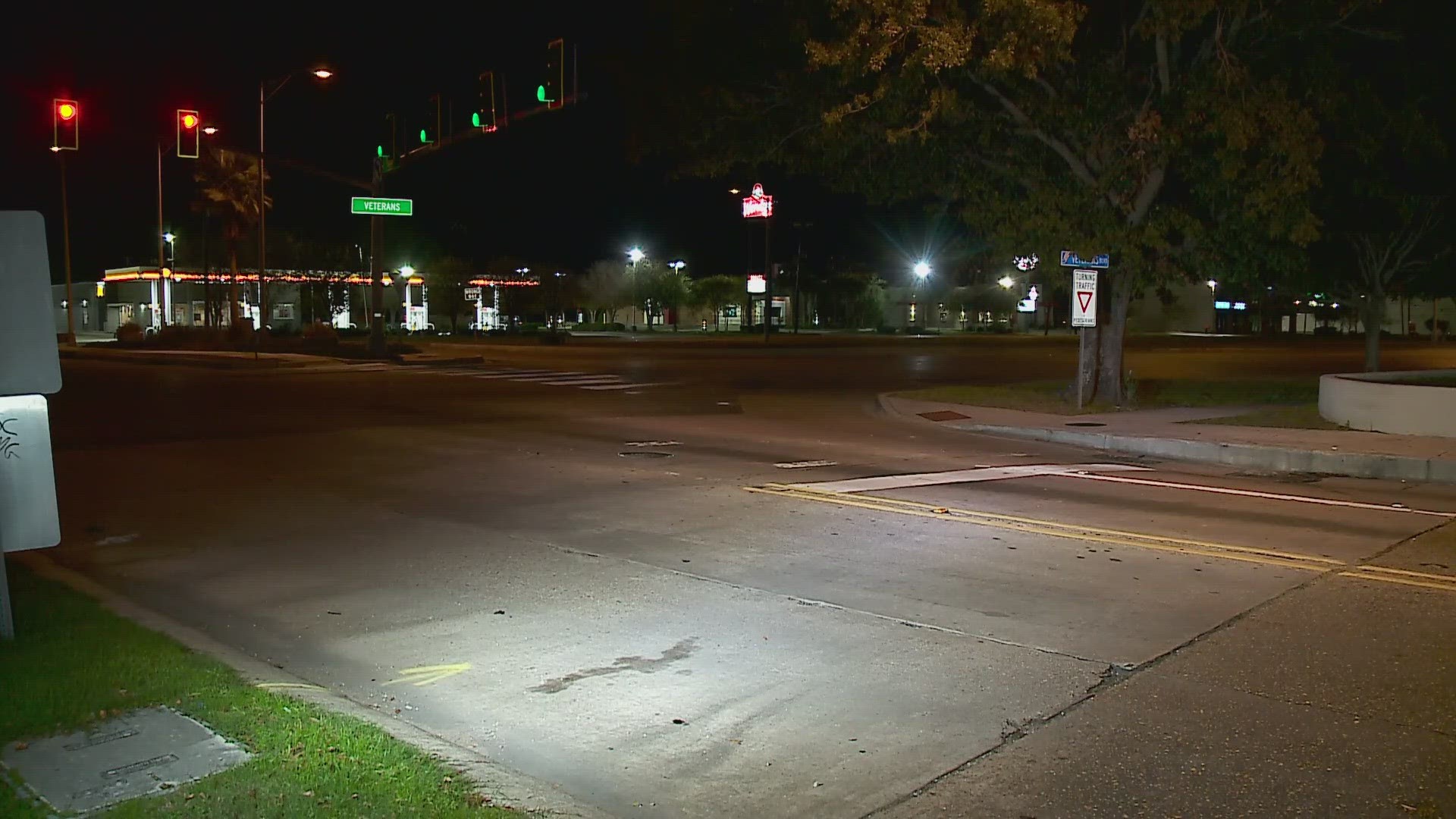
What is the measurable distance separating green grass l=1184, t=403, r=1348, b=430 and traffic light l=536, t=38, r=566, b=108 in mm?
11854

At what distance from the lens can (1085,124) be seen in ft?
69.8

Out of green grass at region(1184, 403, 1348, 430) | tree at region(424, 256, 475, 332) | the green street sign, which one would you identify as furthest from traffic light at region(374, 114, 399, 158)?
tree at region(424, 256, 475, 332)

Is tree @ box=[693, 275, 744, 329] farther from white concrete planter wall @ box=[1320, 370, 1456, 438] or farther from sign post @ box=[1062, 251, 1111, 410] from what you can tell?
white concrete planter wall @ box=[1320, 370, 1456, 438]

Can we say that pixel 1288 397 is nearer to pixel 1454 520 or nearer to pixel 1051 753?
pixel 1454 520

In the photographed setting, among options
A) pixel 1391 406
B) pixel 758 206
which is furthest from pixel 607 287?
pixel 1391 406

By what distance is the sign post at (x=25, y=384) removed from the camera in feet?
20.1

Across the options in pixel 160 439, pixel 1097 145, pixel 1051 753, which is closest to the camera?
pixel 1051 753

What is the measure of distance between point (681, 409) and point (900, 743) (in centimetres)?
1782

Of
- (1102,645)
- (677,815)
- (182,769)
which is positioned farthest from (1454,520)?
(182,769)

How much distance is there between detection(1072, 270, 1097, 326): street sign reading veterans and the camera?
21406mm

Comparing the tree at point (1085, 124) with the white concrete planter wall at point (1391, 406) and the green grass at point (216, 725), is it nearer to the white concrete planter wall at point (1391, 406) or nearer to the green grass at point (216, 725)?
the white concrete planter wall at point (1391, 406)

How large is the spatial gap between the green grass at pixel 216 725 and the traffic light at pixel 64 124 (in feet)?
68.2

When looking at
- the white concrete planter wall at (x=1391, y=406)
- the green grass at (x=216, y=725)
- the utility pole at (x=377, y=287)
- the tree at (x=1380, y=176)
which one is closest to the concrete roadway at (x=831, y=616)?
the green grass at (x=216, y=725)

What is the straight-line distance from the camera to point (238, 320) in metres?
49.4
